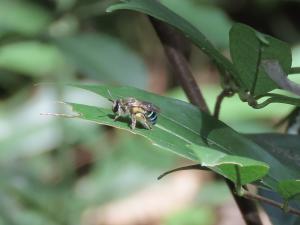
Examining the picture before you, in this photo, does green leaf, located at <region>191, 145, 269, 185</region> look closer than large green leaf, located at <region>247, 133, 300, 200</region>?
Yes

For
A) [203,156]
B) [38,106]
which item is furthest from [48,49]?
[203,156]

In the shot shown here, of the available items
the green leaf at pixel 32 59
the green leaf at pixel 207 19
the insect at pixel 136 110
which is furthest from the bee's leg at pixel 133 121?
the green leaf at pixel 32 59

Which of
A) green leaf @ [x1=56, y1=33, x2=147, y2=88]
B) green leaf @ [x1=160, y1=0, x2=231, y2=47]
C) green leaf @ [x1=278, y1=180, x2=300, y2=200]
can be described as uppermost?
green leaf @ [x1=56, y1=33, x2=147, y2=88]

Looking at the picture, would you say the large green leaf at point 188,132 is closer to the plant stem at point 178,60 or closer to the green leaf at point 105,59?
the plant stem at point 178,60

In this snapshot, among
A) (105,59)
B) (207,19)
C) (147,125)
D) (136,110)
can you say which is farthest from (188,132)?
(105,59)

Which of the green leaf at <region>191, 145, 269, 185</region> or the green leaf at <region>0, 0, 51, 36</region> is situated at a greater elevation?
the green leaf at <region>0, 0, 51, 36</region>

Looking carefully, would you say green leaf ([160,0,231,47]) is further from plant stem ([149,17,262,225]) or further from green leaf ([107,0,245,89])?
green leaf ([107,0,245,89])

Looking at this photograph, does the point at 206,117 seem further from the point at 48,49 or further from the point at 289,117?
the point at 48,49

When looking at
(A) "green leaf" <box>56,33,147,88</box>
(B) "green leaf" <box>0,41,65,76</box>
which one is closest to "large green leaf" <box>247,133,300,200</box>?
(A) "green leaf" <box>56,33,147,88</box>
